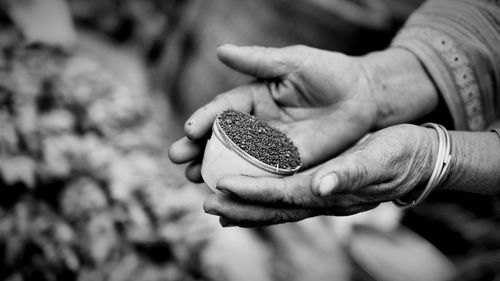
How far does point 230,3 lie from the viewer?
251cm

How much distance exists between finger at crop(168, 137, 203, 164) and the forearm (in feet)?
3.06

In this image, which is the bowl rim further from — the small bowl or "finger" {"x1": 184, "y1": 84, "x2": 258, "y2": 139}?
"finger" {"x1": 184, "y1": 84, "x2": 258, "y2": 139}

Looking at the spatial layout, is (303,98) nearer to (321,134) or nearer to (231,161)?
(321,134)

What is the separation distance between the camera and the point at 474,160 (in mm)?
1356

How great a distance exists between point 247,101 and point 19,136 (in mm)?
1198

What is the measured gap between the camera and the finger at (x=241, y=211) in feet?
3.87

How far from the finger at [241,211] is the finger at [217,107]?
26cm

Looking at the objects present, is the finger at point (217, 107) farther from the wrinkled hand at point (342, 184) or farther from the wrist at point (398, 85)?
the wrist at point (398, 85)

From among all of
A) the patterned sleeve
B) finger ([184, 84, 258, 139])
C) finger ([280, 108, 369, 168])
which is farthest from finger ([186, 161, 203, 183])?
the patterned sleeve

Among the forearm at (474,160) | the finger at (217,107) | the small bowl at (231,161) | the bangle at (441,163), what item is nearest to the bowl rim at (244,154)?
the small bowl at (231,161)

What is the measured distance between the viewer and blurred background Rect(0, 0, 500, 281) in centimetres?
175

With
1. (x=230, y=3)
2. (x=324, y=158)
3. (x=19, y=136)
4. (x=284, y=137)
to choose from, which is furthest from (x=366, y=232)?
(x=19, y=136)

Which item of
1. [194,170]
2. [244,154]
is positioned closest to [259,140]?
[244,154]

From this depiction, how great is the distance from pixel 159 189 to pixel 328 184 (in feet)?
4.09
